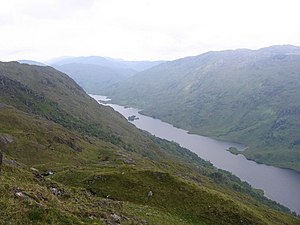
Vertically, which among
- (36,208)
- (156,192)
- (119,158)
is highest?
(36,208)

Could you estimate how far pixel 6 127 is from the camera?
112 meters

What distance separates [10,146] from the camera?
90.8 meters

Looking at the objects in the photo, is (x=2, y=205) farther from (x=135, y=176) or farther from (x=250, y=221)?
(x=250, y=221)

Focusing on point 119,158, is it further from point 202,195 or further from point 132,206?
point 132,206

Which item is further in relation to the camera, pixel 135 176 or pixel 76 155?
pixel 76 155

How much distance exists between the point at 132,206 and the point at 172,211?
8.56 metres

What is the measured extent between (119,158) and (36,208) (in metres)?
90.0

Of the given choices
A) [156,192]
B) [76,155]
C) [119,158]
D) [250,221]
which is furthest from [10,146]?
[250,221]

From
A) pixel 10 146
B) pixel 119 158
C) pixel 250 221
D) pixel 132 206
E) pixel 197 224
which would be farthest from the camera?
pixel 119 158

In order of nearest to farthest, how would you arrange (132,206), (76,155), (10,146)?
(132,206)
(10,146)
(76,155)

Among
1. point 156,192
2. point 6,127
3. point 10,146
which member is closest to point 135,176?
point 156,192

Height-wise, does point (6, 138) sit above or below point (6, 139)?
above

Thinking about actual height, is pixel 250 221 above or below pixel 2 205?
below

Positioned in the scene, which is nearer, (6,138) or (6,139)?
(6,139)
